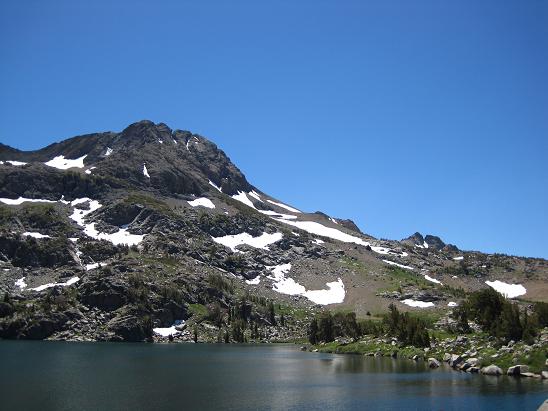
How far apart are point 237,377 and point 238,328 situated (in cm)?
11689

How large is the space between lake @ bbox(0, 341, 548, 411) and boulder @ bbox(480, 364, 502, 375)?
2.17 meters

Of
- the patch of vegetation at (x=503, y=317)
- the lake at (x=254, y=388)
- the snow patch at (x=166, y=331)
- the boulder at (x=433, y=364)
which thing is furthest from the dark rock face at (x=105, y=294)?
the boulder at (x=433, y=364)

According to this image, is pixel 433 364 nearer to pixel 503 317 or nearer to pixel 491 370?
pixel 503 317

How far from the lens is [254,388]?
2368 inches

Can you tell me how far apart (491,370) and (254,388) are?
2979 cm

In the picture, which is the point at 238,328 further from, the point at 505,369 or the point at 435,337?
the point at 505,369

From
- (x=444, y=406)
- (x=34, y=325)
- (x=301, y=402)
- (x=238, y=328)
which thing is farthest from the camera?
(x=238, y=328)

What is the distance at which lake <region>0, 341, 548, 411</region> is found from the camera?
47219 mm

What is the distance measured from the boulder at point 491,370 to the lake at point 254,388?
2.17 metres

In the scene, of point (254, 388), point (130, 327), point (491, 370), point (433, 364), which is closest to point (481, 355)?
point (433, 364)

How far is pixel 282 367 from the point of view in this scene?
8612cm

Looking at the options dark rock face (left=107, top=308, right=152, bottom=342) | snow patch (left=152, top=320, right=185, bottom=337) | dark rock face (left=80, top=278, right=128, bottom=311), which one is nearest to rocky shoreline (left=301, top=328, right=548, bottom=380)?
snow patch (left=152, top=320, right=185, bottom=337)

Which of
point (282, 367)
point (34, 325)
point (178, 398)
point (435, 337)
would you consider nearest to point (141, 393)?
point (178, 398)

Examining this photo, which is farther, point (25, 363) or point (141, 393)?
point (25, 363)
